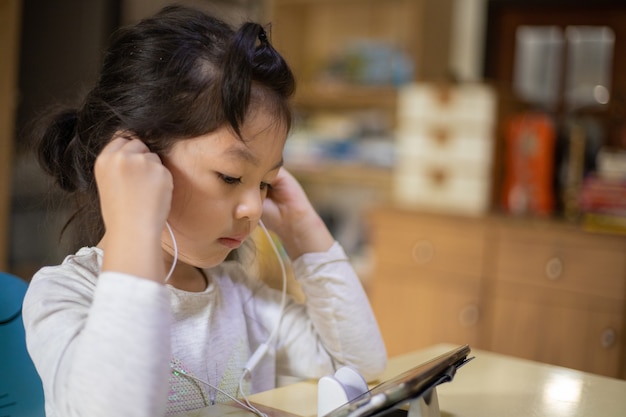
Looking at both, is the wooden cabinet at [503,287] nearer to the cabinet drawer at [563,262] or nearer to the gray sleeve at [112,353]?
the cabinet drawer at [563,262]

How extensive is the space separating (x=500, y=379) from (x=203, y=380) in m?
0.43

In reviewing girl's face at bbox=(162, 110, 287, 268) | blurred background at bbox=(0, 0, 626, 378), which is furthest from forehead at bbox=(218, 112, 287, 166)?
blurred background at bbox=(0, 0, 626, 378)

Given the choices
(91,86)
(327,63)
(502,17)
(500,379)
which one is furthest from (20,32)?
(500,379)

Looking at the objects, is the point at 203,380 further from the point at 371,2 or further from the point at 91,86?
the point at 371,2

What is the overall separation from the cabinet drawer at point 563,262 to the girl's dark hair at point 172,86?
1.72 metres

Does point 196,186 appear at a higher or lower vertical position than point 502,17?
lower

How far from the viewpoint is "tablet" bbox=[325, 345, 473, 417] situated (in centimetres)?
74

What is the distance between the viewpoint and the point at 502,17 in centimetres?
323

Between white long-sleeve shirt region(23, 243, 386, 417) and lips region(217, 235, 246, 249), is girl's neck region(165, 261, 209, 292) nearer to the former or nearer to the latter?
white long-sleeve shirt region(23, 243, 386, 417)

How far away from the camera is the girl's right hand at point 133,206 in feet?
2.72

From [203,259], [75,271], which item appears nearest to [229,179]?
[203,259]

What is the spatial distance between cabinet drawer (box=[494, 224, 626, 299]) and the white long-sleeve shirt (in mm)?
1482

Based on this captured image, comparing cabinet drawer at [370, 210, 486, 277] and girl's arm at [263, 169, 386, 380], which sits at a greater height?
girl's arm at [263, 169, 386, 380]

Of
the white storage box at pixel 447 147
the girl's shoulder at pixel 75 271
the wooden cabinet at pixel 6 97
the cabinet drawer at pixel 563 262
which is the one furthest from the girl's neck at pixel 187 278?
the wooden cabinet at pixel 6 97
